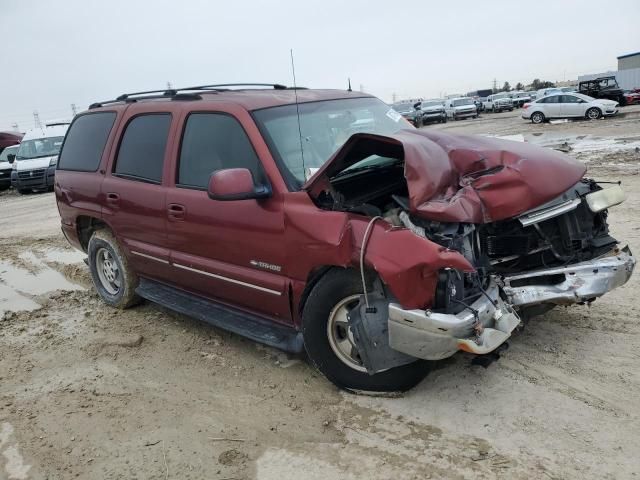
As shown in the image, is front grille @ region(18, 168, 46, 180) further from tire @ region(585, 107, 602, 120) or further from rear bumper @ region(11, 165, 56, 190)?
tire @ region(585, 107, 602, 120)

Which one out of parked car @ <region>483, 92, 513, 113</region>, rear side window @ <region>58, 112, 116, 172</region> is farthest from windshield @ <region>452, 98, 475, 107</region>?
rear side window @ <region>58, 112, 116, 172</region>

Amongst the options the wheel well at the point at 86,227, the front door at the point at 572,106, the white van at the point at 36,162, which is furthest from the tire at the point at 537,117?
the wheel well at the point at 86,227

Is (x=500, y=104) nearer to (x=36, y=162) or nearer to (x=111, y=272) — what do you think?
(x=36, y=162)

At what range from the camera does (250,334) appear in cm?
386

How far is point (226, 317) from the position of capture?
4.16m

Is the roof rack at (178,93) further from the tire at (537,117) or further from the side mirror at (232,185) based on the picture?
the tire at (537,117)

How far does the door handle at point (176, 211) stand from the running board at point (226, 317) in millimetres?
684

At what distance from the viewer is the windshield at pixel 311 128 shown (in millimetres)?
3777

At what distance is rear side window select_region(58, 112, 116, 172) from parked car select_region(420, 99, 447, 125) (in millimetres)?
30521

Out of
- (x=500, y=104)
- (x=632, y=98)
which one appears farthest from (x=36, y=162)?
(x=500, y=104)

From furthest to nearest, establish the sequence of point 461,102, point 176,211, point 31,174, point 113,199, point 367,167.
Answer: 1. point 461,102
2. point 31,174
3. point 113,199
4. point 176,211
5. point 367,167

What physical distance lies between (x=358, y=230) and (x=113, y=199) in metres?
2.76

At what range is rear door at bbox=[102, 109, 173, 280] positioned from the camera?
14.9 feet

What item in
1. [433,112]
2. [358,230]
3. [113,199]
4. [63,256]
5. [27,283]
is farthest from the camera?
[433,112]
